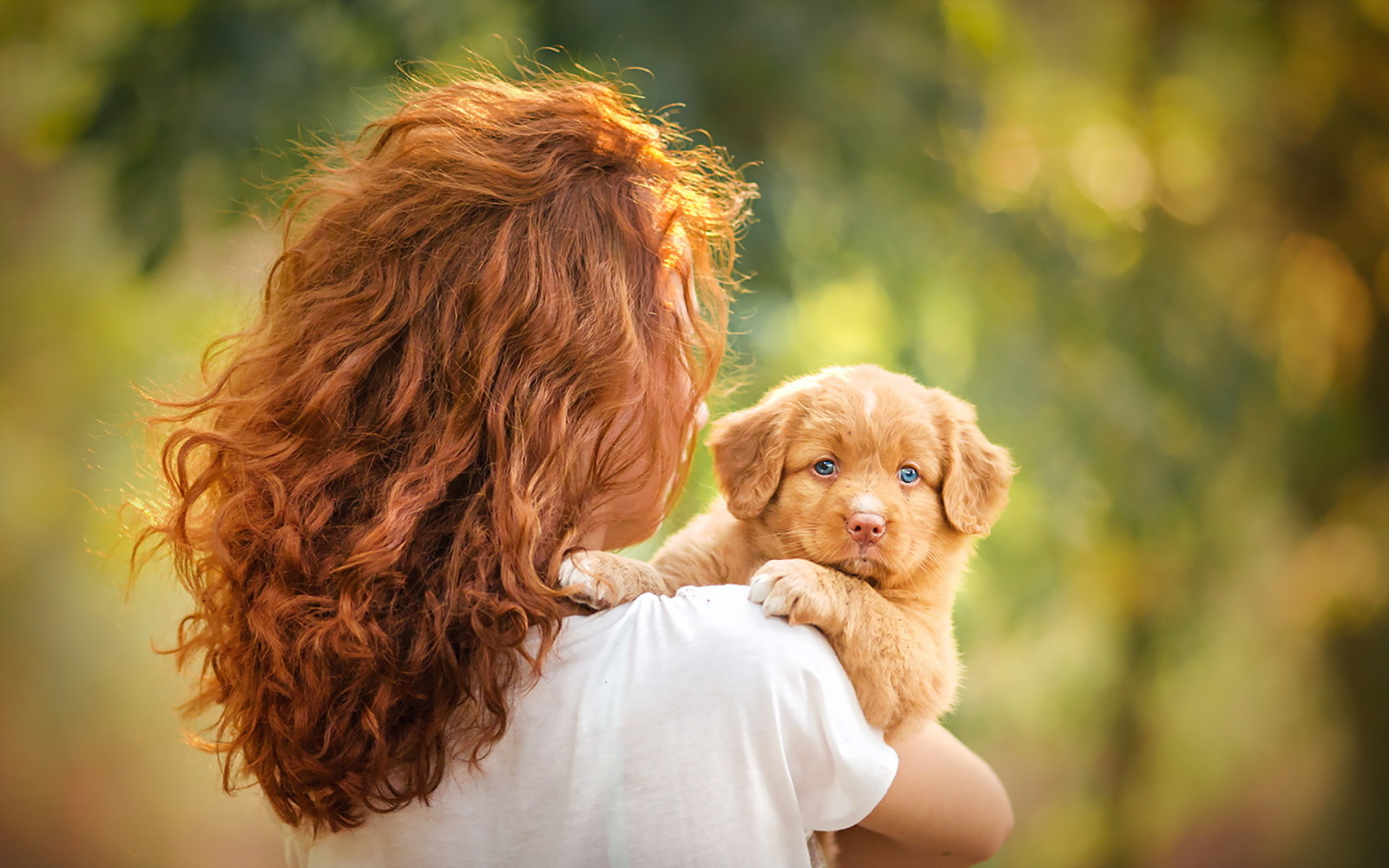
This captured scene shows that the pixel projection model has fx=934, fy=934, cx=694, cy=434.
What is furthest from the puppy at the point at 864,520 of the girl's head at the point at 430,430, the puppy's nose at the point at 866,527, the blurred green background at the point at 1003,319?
the blurred green background at the point at 1003,319

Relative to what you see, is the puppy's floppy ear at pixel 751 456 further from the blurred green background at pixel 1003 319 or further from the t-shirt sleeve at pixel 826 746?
the blurred green background at pixel 1003 319

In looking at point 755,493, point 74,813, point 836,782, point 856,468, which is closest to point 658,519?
point 755,493


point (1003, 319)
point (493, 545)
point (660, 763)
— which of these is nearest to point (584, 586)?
point (493, 545)

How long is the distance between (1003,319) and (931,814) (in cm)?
195

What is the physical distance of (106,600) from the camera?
3416mm

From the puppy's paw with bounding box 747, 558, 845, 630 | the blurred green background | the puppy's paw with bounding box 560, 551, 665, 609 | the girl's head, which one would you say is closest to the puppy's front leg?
the puppy's paw with bounding box 747, 558, 845, 630

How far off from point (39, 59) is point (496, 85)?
2.17 metres

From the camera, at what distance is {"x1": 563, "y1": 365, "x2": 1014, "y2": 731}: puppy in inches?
57.1

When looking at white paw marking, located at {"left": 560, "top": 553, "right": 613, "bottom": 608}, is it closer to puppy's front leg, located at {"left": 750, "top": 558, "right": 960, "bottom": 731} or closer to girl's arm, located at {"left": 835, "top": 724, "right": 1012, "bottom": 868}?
puppy's front leg, located at {"left": 750, "top": 558, "right": 960, "bottom": 731}

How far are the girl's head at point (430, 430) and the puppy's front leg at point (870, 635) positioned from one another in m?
0.32

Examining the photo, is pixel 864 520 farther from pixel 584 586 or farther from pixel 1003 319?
pixel 1003 319

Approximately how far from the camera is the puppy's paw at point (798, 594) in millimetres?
1341

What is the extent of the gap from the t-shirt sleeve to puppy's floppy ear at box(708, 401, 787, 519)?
36cm

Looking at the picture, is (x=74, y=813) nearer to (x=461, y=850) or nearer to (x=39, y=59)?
(x=39, y=59)
